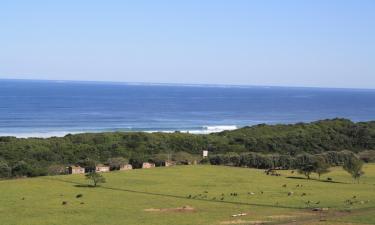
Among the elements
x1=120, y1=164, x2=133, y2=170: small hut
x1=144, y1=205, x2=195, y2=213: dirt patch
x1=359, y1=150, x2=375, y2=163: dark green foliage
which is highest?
x1=359, y1=150, x2=375, y2=163: dark green foliage

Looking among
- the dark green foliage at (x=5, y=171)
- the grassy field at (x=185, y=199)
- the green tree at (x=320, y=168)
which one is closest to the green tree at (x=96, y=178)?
the grassy field at (x=185, y=199)

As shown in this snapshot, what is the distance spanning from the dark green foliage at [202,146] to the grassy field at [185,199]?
11726mm

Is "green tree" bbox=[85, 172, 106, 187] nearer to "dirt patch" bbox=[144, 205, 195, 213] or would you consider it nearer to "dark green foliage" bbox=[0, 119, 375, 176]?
"dark green foliage" bbox=[0, 119, 375, 176]

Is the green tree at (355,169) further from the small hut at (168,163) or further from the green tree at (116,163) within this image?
the green tree at (116,163)

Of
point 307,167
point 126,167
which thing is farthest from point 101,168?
point 307,167

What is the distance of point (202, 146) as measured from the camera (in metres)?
100

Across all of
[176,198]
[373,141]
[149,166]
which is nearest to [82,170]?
[149,166]

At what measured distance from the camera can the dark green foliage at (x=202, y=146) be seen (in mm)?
78375

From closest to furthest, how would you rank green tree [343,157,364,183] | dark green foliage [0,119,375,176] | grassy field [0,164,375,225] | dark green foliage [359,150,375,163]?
grassy field [0,164,375,225] → green tree [343,157,364,183] → dark green foliage [0,119,375,176] → dark green foliage [359,150,375,163]

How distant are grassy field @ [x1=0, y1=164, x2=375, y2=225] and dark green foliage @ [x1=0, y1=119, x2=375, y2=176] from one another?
11726 millimetres

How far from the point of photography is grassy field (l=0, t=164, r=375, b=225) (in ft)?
130

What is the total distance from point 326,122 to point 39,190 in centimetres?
8032

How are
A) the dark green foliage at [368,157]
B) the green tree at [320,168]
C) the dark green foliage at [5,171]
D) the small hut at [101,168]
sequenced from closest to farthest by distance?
1. the dark green foliage at [5,171]
2. the green tree at [320,168]
3. the small hut at [101,168]
4. the dark green foliage at [368,157]

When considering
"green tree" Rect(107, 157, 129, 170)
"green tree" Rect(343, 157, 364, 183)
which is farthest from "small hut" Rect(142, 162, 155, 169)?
"green tree" Rect(343, 157, 364, 183)
